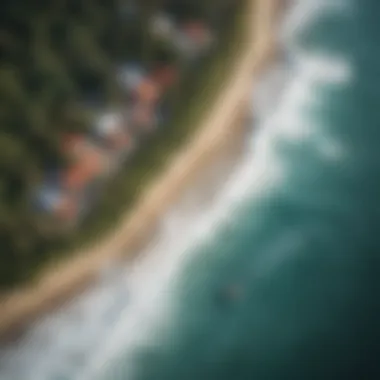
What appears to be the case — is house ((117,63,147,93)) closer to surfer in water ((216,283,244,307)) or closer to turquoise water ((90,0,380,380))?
turquoise water ((90,0,380,380))

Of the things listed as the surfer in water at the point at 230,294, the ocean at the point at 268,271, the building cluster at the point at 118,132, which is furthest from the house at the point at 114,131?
the surfer in water at the point at 230,294

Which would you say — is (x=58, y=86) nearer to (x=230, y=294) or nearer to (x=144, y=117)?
(x=144, y=117)

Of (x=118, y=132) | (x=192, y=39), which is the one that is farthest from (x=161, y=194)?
(x=192, y=39)

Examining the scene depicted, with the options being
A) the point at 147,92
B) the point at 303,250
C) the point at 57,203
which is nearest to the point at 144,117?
the point at 147,92

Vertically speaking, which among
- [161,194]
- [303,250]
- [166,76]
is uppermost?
[166,76]

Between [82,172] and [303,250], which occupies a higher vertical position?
[82,172]

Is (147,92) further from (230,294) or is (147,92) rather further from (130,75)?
(230,294)

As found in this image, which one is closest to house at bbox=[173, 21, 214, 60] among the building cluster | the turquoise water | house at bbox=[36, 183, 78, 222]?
the building cluster
